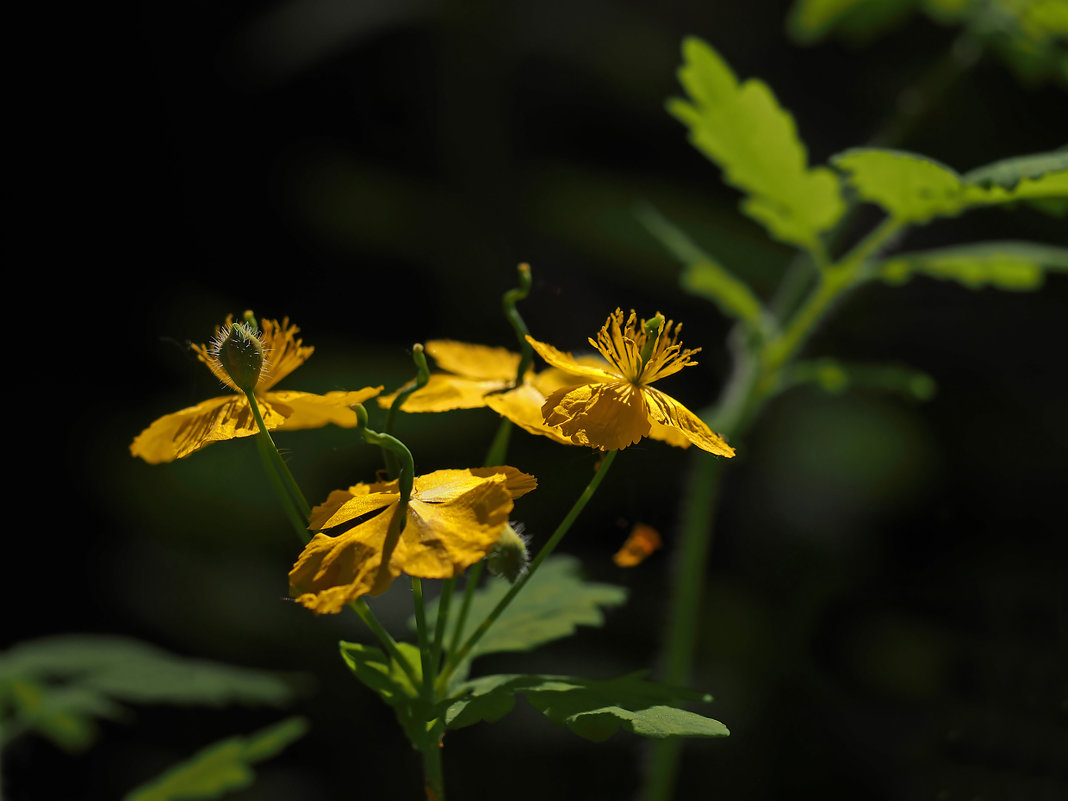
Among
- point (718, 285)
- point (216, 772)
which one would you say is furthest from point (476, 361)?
point (216, 772)

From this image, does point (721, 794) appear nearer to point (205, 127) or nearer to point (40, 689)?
point (40, 689)

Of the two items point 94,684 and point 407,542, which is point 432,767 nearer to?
point 407,542

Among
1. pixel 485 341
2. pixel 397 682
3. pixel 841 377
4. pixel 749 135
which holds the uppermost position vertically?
pixel 485 341

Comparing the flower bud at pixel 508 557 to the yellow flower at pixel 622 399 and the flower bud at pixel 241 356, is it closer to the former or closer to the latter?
the yellow flower at pixel 622 399

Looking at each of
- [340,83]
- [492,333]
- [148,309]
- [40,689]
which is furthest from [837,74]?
[40,689]

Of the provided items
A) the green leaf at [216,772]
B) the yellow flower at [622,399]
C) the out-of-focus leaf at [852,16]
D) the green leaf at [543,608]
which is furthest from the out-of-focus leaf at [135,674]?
the out-of-focus leaf at [852,16]
